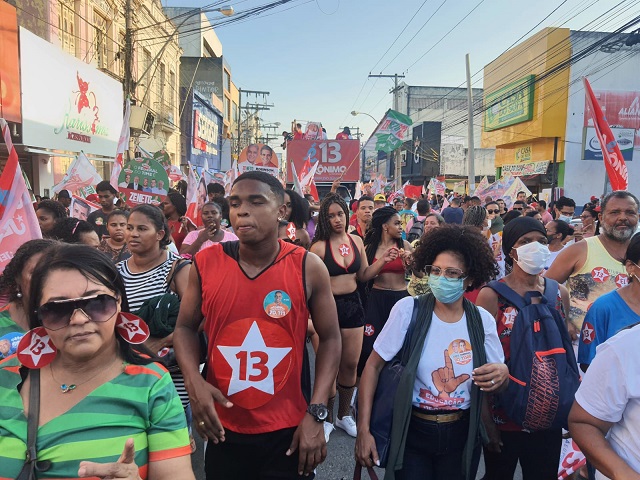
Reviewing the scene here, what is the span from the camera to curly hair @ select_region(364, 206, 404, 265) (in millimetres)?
4754

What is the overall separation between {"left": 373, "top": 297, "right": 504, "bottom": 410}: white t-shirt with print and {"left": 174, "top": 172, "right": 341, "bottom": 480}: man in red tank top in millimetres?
310

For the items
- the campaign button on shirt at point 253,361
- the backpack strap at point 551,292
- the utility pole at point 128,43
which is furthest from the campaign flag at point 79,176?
the backpack strap at point 551,292

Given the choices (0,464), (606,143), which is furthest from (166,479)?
(606,143)

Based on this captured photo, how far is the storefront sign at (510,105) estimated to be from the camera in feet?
92.6

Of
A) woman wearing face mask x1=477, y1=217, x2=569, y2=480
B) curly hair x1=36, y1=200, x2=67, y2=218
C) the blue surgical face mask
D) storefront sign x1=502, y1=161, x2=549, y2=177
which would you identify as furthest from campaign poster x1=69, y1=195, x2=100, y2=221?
storefront sign x1=502, y1=161, x2=549, y2=177

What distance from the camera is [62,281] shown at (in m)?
1.54

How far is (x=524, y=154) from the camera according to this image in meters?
30.5

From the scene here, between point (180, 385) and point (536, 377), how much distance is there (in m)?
2.08

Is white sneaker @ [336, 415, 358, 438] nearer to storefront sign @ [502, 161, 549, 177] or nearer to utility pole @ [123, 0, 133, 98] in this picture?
utility pole @ [123, 0, 133, 98]

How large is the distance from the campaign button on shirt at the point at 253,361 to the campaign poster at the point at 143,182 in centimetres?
627

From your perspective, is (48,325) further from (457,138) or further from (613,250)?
(457,138)

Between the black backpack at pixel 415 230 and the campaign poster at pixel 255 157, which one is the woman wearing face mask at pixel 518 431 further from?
the campaign poster at pixel 255 157

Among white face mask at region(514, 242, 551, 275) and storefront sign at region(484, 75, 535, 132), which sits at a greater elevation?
storefront sign at region(484, 75, 535, 132)

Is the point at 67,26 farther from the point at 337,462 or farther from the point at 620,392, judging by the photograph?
the point at 620,392
